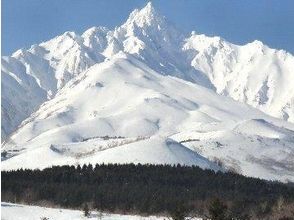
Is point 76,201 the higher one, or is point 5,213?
point 76,201

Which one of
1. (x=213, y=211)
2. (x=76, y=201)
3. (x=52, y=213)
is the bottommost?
(x=213, y=211)

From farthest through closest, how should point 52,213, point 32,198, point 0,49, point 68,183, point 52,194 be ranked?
point 68,183 < point 52,194 < point 32,198 < point 52,213 < point 0,49

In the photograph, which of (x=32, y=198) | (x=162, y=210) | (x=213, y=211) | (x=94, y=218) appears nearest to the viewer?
(x=213, y=211)

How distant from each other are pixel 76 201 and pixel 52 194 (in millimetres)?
14629

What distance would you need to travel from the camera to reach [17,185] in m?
175

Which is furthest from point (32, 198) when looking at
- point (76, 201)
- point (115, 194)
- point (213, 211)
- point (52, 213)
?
point (213, 211)

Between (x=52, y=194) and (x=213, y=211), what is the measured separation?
13276 cm

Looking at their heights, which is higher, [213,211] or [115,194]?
Answer: [115,194]

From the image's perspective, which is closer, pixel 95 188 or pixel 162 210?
pixel 162 210

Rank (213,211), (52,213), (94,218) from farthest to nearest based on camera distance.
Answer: (52,213) < (94,218) < (213,211)

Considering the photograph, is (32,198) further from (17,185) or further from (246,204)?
(246,204)

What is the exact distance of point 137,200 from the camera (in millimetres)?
165000

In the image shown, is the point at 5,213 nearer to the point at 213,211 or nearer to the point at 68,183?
the point at 213,211

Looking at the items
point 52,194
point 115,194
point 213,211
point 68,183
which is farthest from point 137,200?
point 213,211
